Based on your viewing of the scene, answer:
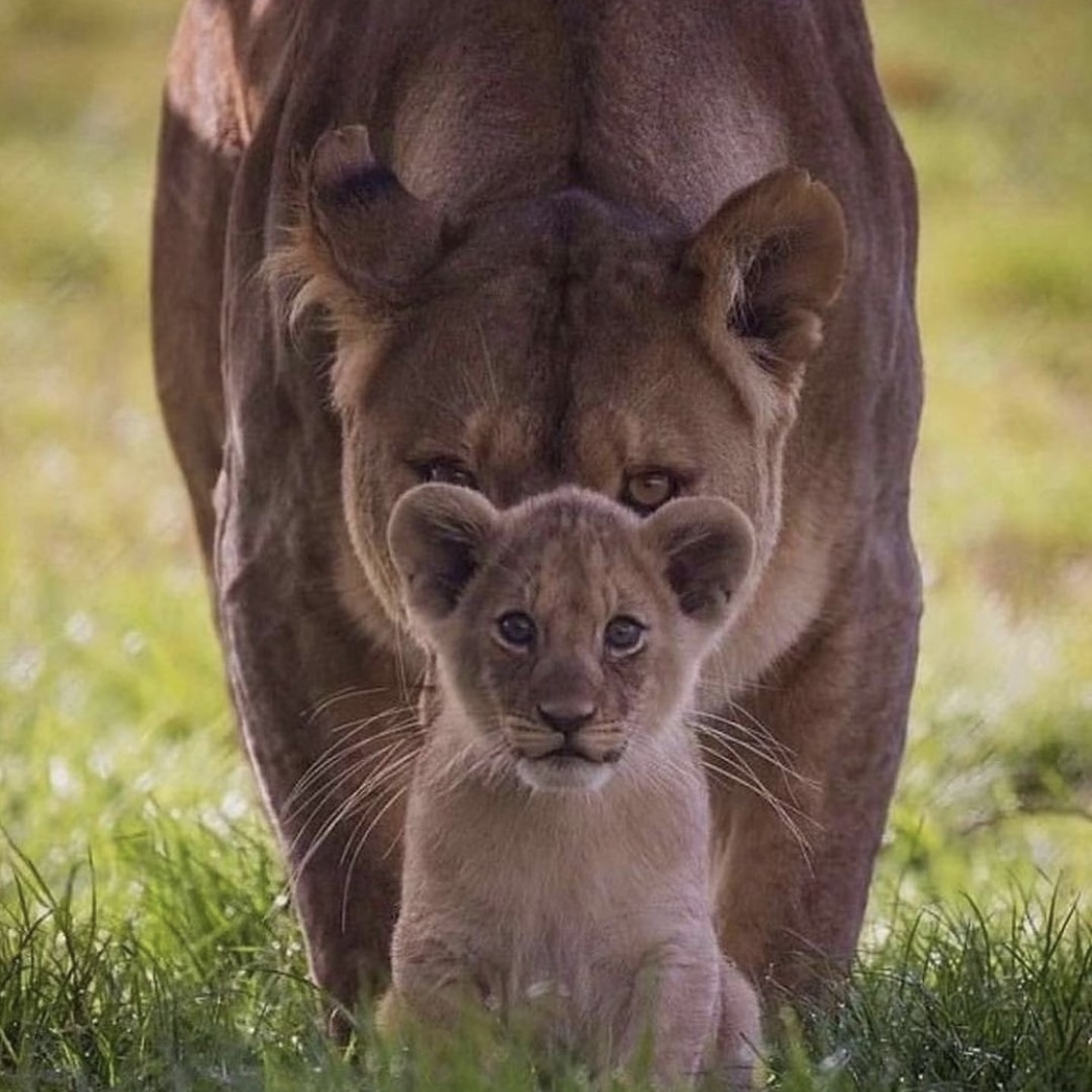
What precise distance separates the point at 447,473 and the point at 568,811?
0.47 meters

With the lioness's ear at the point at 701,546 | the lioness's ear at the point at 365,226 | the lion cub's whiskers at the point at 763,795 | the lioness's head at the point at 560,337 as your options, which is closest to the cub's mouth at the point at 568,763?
the lioness's ear at the point at 701,546

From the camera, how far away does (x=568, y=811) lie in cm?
374

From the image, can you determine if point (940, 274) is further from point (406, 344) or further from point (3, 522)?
point (406, 344)

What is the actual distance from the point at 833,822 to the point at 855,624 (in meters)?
0.28

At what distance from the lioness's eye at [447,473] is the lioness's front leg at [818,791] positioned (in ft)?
2.71

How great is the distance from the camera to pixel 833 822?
472 cm

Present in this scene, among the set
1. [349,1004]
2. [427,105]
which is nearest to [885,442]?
[427,105]

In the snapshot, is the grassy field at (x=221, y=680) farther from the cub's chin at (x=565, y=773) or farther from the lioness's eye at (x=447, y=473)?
the lioness's eye at (x=447, y=473)

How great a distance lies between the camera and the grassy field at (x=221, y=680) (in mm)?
4168

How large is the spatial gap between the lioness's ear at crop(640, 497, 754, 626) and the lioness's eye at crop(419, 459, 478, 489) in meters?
0.27

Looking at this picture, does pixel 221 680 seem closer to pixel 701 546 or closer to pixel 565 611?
pixel 701 546

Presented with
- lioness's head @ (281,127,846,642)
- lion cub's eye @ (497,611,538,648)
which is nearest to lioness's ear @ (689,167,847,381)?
lioness's head @ (281,127,846,642)

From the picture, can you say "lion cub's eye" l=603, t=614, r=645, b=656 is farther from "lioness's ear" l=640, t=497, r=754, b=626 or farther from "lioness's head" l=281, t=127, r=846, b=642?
"lioness's head" l=281, t=127, r=846, b=642

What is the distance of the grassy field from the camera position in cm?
417
